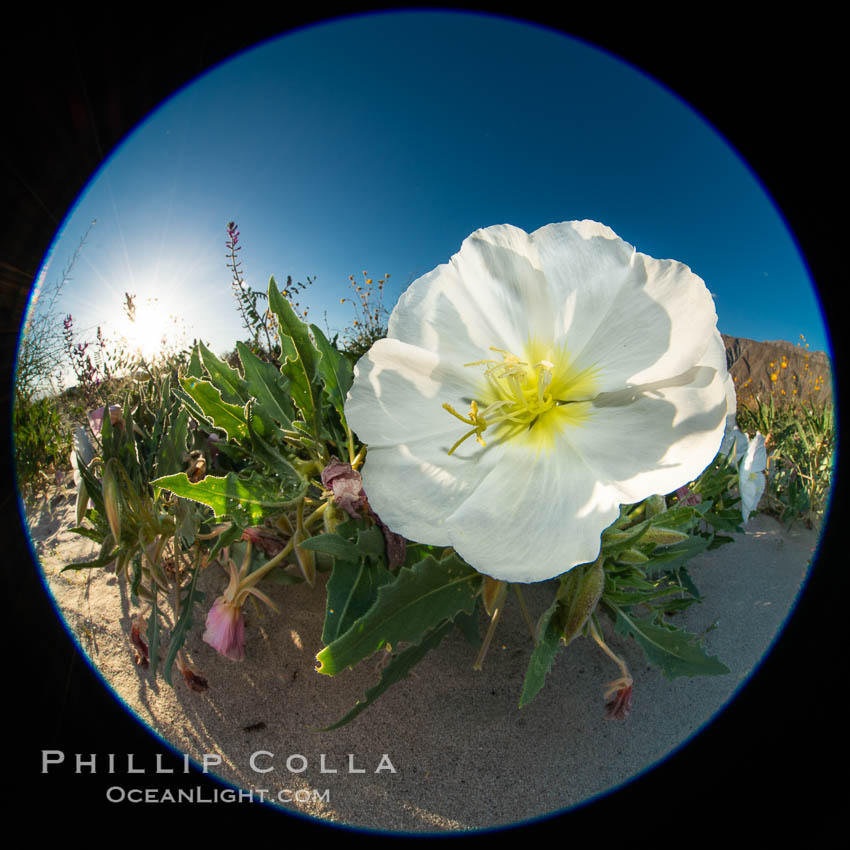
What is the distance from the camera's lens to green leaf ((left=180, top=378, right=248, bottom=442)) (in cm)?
67

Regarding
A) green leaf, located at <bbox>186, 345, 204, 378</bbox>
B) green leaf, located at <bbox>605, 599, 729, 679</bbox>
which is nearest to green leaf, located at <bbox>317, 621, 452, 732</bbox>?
green leaf, located at <bbox>605, 599, 729, 679</bbox>

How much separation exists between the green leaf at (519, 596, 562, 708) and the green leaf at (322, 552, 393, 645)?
0.17 m

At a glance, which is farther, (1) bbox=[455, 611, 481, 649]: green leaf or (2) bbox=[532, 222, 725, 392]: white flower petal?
(1) bbox=[455, 611, 481, 649]: green leaf

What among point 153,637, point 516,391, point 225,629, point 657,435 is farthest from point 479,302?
point 153,637

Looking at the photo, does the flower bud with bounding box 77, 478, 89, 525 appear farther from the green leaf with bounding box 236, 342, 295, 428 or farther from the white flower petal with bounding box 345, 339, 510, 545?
the white flower petal with bounding box 345, 339, 510, 545

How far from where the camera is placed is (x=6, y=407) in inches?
34.5

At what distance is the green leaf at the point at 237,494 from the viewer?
62 cm

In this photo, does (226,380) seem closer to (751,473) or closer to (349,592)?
(349,592)

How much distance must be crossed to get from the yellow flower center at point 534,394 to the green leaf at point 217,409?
314 mm

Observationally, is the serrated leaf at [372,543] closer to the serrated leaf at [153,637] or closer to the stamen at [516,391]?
the stamen at [516,391]

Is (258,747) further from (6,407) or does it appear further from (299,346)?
(6,407)

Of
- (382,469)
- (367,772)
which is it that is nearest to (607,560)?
(382,469)

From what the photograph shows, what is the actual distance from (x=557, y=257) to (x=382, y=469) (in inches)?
9.7

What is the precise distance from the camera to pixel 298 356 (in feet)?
2.23
